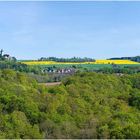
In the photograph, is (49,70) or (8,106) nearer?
(8,106)

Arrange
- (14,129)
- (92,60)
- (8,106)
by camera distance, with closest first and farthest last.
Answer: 1. (14,129)
2. (8,106)
3. (92,60)

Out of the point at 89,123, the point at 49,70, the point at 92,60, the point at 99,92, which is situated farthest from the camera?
the point at 92,60

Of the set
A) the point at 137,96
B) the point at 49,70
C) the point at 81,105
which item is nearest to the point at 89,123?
the point at 81,105

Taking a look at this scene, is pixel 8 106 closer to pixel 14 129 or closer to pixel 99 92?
pixel 14 129

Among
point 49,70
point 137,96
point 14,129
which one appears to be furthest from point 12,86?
point 49,70

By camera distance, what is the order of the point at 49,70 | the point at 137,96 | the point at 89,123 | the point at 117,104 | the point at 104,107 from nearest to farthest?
the point at 89,123 → the point at 104,107 → the point at 117,104 → the point at 137,96 → the point at 49,70

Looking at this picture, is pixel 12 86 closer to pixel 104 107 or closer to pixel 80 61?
pixel 104 107
